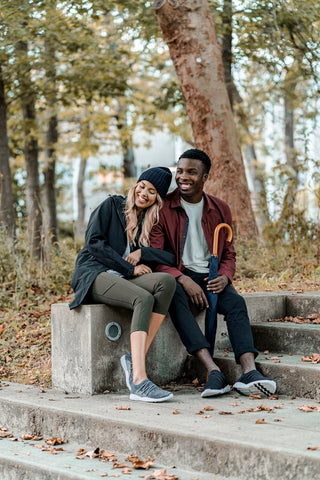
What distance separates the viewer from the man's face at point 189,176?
507 centimetres

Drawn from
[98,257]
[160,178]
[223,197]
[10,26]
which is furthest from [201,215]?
[10,26]

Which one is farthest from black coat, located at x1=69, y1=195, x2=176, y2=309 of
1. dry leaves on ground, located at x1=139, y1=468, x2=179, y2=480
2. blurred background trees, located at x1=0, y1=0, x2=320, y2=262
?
blurred background trees, located at x1=0, y1=0, x2=320, y2=262

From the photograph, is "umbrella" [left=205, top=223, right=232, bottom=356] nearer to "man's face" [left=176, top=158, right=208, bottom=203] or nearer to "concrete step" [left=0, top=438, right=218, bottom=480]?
"man's face" [left=176, top=158, right=208, bottom=203]

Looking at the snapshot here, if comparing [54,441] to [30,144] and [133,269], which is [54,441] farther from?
[30,144]

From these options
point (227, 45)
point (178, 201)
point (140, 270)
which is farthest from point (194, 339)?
point (227, 45)

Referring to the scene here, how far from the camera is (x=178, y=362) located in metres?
5.07

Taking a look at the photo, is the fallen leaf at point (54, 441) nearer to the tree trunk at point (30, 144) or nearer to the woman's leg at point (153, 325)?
the woman's leg at point (153, 325)

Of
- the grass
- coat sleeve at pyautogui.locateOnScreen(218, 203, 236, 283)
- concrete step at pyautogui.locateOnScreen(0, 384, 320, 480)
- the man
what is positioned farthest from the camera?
the grass

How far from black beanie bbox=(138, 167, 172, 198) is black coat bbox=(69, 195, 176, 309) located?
259mm

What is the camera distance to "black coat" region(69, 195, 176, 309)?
15.6 feet

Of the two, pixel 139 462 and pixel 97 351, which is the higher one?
pixel 97 351

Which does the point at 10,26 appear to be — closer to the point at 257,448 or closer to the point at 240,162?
the point at 240,162

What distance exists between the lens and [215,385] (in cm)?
438

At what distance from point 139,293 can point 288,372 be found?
1130 millimetres
